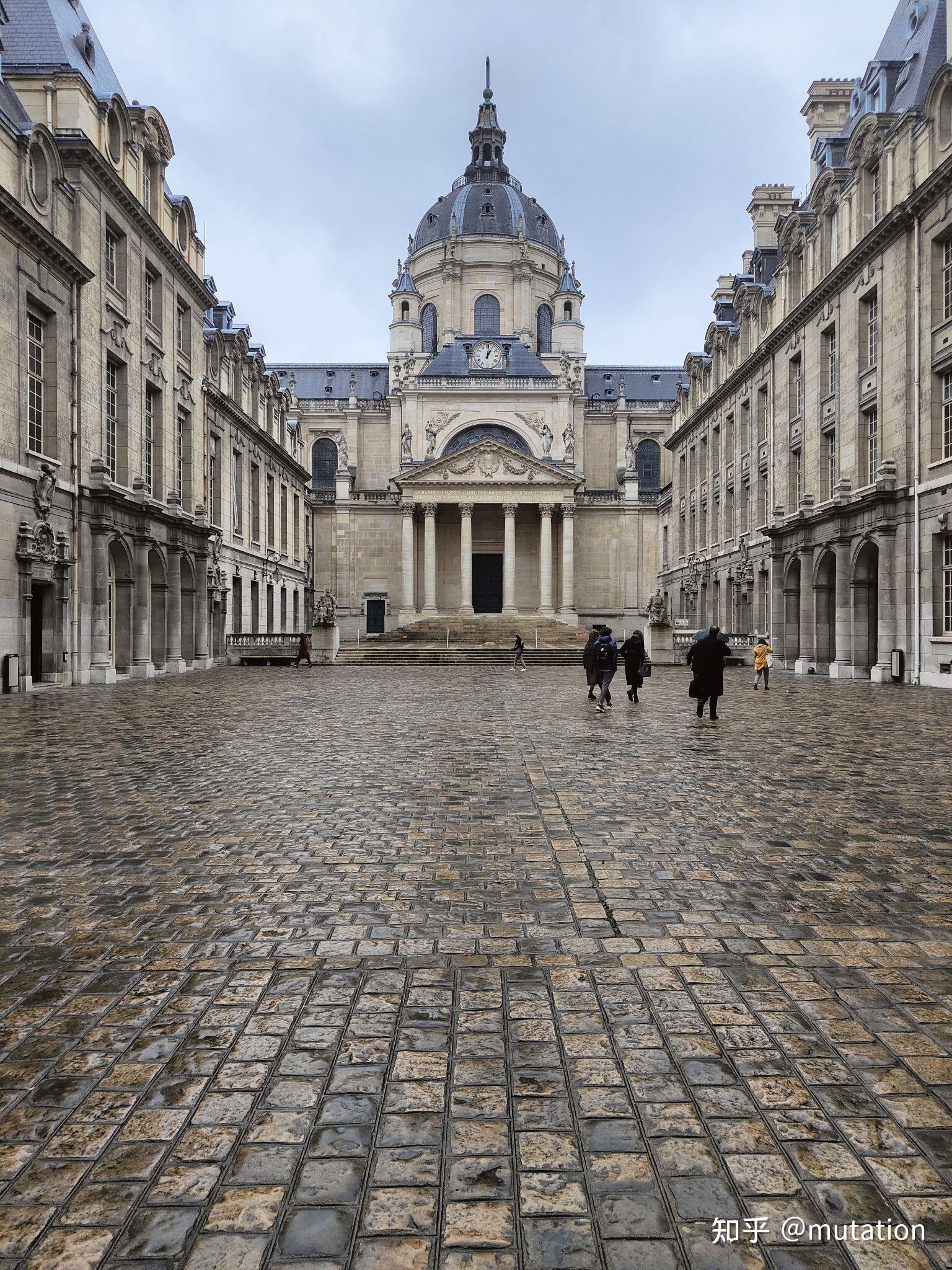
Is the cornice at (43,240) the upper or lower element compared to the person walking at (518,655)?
upper

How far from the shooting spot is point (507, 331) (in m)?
68.9

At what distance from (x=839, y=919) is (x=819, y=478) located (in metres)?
27.7

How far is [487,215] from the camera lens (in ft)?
232

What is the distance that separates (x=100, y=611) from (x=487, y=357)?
4366 cm

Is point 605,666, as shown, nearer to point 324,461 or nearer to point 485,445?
point 485,445

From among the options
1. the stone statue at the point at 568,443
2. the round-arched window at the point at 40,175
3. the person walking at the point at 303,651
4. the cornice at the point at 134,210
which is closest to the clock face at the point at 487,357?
the stone statue at the point at 568,443

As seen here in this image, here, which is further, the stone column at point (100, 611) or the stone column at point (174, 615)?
the stone column at point (174, 615)

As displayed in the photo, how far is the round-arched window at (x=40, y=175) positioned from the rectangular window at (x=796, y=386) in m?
25.4

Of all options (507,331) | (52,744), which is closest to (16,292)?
(52,744)

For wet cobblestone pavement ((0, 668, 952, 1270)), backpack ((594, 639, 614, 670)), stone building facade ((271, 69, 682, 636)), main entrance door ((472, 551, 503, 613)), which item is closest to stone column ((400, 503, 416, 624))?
stone building facade ((271, 69, 682, 636))

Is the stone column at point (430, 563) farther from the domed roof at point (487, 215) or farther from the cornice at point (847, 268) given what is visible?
the domed roof at point (487, 215)

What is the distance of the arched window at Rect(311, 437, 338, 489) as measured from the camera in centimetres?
6525

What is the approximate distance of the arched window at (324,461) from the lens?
6525cm

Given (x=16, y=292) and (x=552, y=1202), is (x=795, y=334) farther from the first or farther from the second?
(x=552, y=1202)
